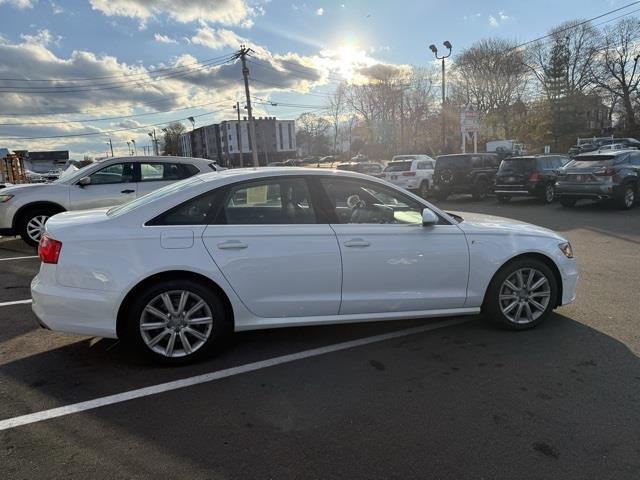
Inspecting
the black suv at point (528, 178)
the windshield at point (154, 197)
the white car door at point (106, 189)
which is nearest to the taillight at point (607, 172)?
the black suv at point (528, 178)

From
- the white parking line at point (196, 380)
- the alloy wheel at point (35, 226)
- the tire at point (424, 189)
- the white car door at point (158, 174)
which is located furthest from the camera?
the tire at point (424, 189)

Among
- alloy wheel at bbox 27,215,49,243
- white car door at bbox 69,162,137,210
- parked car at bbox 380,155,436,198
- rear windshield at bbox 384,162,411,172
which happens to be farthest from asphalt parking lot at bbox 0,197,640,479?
rear windshield at bbox 384,162,411,172

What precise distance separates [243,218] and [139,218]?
80 cm

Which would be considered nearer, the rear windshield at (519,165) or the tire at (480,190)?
the rear windshield at (519,165)

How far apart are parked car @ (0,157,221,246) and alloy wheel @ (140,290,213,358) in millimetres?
6129

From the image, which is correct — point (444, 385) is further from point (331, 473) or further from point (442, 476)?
point (331, 473)

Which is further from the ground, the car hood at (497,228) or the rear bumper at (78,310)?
the car hood at (497,228)

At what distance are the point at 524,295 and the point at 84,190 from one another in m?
8.07

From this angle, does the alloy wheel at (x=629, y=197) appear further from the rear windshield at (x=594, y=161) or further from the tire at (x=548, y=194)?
the tire at (x=548, y=194)

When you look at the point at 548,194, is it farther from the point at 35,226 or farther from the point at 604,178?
the point at 35,226

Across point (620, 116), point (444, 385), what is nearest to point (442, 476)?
point (444, 385)

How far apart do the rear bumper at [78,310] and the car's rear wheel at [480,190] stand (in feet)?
50.0

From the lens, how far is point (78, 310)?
3.53m

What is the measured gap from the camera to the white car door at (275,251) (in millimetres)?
3674
